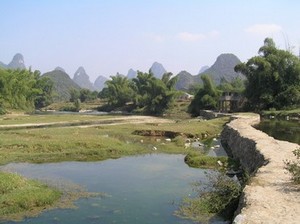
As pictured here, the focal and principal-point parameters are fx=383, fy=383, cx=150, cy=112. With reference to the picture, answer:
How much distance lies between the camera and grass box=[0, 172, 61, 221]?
543 inches

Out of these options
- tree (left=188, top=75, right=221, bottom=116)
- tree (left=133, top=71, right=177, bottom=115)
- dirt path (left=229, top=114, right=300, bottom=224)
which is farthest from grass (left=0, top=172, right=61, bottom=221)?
tree (left=133, top=71, right=177, bottom=115)

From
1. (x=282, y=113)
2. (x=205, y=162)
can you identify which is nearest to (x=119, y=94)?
(x=282, y=113)

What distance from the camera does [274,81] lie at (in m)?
70.3

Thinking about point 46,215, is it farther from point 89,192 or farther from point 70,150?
point 70,150

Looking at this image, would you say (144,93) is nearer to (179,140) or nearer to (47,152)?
(179,140)

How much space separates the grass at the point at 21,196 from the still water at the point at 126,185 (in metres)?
0.76

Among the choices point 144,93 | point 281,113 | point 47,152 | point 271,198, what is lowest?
point 47,152

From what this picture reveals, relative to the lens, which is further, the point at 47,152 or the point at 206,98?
the point at 206,98

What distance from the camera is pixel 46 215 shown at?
13641 millimetres

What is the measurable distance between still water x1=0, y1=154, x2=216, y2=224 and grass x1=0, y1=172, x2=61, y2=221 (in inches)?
29.7

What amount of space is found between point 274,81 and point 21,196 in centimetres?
6280

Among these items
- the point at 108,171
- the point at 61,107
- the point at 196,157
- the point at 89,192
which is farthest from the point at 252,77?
the point at 61,107

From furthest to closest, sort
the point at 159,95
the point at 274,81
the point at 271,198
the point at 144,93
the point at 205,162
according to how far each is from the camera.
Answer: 1. the point at 144,93
2. the point at 159,95
3. the point at 274,81
4. the point at 205,162
5. the point at 271,198

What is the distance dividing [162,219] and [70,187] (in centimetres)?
589
